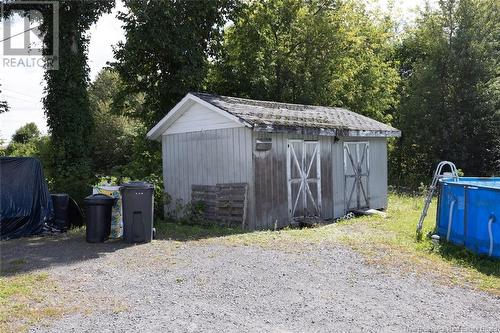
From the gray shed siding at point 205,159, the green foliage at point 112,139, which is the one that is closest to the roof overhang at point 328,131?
the gray shed siding at point 205,159

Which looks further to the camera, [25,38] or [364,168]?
[25,38]

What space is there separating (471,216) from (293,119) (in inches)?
230

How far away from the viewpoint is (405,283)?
634 centimetres

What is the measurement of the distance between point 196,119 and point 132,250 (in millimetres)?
5100

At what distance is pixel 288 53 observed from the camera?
76.8ft

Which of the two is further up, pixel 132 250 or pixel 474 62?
pixel 474 62

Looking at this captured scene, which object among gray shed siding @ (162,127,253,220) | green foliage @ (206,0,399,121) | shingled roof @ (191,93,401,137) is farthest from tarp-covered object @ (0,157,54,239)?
green foliage @ (206,0,399,121)

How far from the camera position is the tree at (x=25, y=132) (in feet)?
144

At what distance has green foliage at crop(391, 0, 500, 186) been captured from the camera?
23469 millimetres

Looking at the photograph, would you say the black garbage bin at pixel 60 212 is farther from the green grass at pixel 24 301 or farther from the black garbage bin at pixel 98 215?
the green grass at pixel 24 301

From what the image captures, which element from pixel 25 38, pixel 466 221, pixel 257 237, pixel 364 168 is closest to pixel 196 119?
pixel 257 237

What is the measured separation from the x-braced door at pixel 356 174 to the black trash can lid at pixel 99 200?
7673mm

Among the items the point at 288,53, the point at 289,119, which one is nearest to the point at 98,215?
the point at 289,119

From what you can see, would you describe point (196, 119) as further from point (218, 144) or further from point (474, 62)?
point (474, 62)
